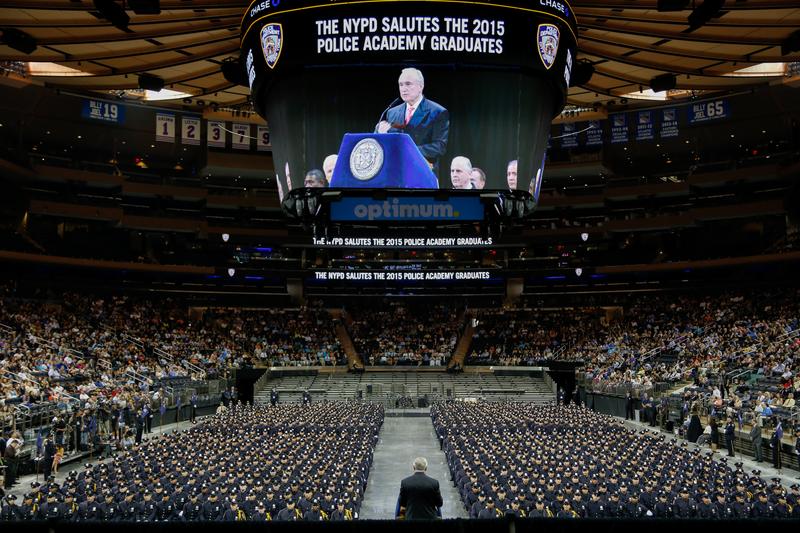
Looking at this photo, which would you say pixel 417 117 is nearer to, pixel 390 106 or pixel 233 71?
pixel 390 106

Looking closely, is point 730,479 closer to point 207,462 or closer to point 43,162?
point 207,462

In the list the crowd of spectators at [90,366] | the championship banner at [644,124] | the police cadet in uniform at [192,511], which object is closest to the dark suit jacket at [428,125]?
the police cadet in uniform at [192,511]

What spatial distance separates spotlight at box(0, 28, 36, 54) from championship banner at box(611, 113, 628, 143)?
3930 cm

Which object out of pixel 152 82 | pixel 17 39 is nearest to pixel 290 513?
pixel 152 82

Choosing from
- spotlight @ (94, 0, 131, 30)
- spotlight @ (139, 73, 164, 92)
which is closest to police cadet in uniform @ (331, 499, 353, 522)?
spotlight @ (94, 0, 131, 30)

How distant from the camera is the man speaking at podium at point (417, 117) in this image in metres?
15.7

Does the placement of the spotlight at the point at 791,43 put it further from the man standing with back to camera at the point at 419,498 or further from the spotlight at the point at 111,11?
the man standing with back to camera at the point at 419,498

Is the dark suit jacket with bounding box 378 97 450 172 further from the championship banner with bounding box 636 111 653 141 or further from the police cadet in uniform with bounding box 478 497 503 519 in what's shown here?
the championship banner with bounding box 636 111 653 141

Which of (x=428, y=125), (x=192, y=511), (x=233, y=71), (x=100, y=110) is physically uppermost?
(x=100, y=110)

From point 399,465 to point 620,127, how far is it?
32.7m

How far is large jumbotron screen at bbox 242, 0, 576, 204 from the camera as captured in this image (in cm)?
1509

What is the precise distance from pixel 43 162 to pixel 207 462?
3690cm

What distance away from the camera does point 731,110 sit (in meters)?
46.2

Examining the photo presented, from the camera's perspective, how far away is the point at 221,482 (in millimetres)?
18000
